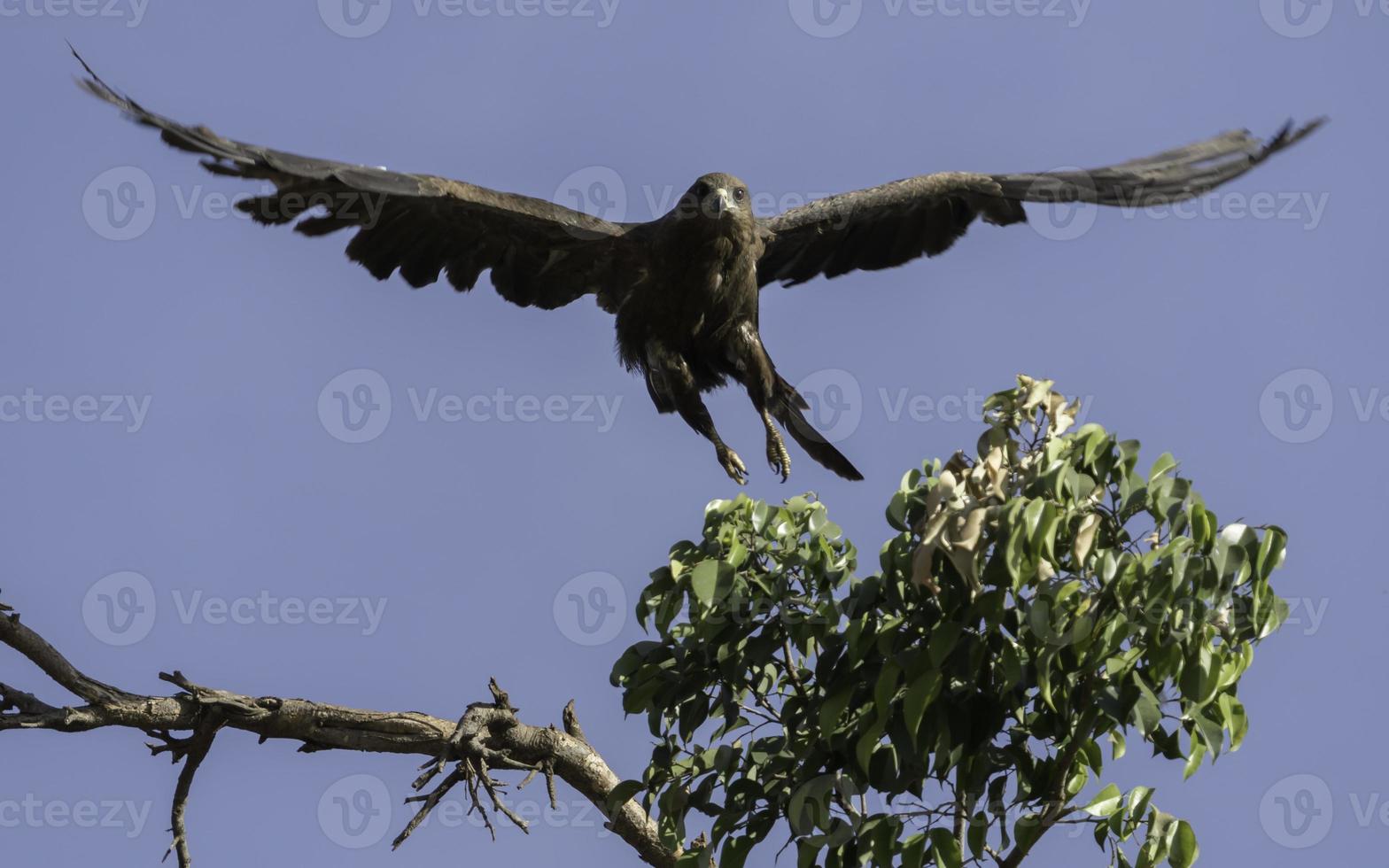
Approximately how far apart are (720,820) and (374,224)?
11.7ft

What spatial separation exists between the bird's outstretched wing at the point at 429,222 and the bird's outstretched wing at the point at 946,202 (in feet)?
3.39

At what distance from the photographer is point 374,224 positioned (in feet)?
22.1

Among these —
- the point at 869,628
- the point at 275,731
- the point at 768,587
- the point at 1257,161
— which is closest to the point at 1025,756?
the point at 869,628

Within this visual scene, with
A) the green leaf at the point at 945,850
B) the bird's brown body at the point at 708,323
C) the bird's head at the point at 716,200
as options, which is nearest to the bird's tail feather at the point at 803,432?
the bird's brown body at the point at 708,323

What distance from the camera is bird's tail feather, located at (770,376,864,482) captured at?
22.6 ft

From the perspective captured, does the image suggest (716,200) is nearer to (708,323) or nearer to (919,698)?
(708,323)

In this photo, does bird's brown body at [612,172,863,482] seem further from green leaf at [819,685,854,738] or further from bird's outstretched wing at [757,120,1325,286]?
green leaf at [819,685,854,738]

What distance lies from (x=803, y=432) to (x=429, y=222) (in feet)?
6.53

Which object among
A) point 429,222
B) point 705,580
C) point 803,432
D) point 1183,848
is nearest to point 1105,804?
point 1183,848

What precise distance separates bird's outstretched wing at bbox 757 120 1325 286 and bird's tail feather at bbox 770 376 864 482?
0.90 metres

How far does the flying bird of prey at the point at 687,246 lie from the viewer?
686cm

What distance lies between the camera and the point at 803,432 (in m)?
7.00

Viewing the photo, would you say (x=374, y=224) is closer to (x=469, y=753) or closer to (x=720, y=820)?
(x=469, y=753)

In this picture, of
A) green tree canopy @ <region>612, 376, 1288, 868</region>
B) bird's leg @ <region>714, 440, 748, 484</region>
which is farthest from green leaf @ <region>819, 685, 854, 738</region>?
bird's leg @ <region>714, 440, 748, 484</region>
